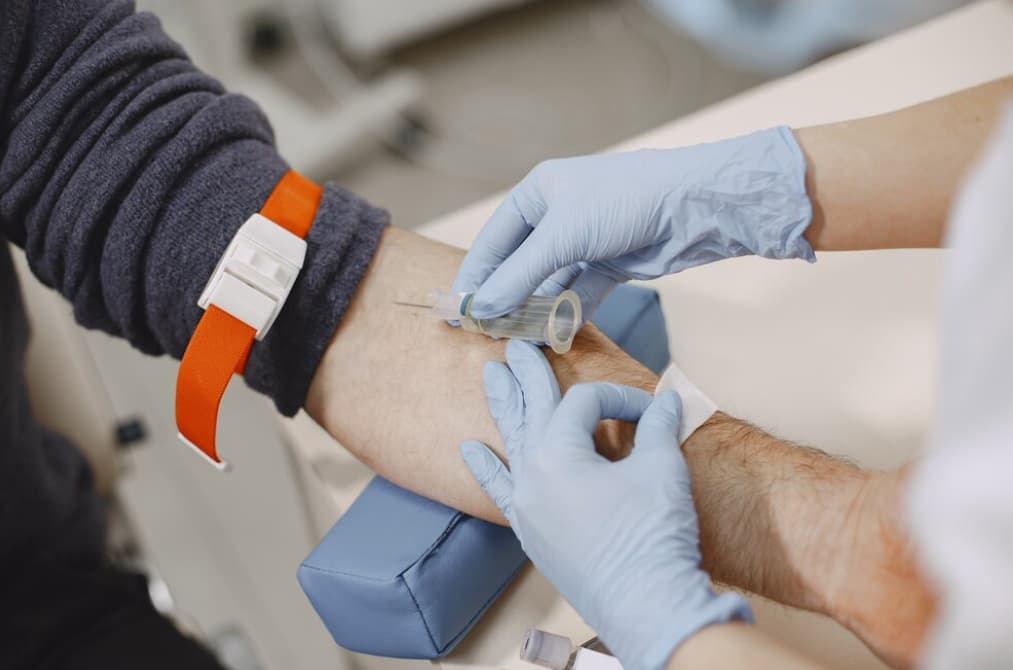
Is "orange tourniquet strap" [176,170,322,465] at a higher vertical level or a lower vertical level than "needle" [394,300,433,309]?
lower

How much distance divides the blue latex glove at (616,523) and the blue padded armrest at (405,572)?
6 cm

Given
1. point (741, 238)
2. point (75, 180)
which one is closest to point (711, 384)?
point (741, 238)

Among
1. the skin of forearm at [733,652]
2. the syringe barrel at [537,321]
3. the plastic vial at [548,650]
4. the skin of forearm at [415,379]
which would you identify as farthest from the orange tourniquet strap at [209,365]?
the skin of forearm at [733,652]

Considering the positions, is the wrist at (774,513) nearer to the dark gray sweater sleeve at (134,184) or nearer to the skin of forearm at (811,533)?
the skin of forearm at (811,533)

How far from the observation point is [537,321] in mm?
868

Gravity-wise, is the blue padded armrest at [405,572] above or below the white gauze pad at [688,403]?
below

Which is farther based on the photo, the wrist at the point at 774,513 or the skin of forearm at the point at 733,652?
the wrist at the point at 774,513

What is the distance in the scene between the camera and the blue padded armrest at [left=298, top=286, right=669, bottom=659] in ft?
2.54

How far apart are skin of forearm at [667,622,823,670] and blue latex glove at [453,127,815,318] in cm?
36

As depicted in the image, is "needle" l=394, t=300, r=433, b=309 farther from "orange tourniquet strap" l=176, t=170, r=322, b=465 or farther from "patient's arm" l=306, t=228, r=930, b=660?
"orange tourniquet strap" l=176, t=170, r=322, b=465

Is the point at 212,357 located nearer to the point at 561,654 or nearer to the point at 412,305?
the point at 412,305

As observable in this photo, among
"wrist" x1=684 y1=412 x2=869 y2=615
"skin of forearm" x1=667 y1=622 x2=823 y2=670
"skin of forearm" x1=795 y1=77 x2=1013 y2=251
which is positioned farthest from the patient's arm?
"skin of forearm" x1=795 y1=77 x2=1013 y2=251

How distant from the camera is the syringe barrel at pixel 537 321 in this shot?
86 centimetres

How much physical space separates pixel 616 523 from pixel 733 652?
13 centimetres
